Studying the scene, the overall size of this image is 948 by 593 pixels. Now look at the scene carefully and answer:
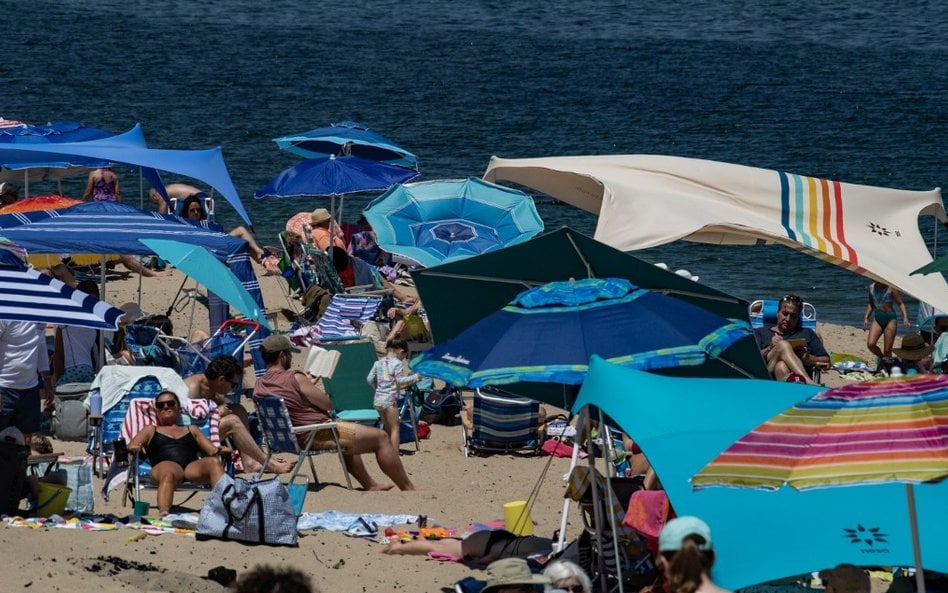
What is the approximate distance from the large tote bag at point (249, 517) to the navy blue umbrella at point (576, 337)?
1.13 metres

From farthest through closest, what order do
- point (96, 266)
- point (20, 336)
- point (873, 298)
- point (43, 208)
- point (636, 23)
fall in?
point (636, 23) → point (96, 266) → point (873, 298) → point (43, 208) → point (20, 336)

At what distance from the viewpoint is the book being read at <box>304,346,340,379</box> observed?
949 centimetres

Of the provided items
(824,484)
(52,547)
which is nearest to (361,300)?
(52,547)

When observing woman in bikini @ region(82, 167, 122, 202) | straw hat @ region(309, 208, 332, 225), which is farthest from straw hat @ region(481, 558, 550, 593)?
woman in bikini @ region(82, 167, 122, 202)

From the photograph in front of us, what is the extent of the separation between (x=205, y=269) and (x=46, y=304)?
9.72 ft

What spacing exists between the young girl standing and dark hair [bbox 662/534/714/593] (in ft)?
18.5

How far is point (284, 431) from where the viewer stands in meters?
8.57

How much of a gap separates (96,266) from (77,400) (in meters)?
5.34

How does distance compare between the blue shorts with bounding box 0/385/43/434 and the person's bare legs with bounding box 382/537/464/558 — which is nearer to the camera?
the person's bare legs with bounding box 382/537/464/558

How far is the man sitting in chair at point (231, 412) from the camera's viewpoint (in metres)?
8.88

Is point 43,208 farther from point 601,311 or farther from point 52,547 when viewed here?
point 601,311

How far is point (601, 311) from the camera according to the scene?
22.7 feet

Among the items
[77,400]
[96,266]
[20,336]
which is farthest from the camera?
[96,266]

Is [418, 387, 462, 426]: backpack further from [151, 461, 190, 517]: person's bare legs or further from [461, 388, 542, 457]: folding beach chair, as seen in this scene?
[151, 461, 190, 517]: person's bare legs
